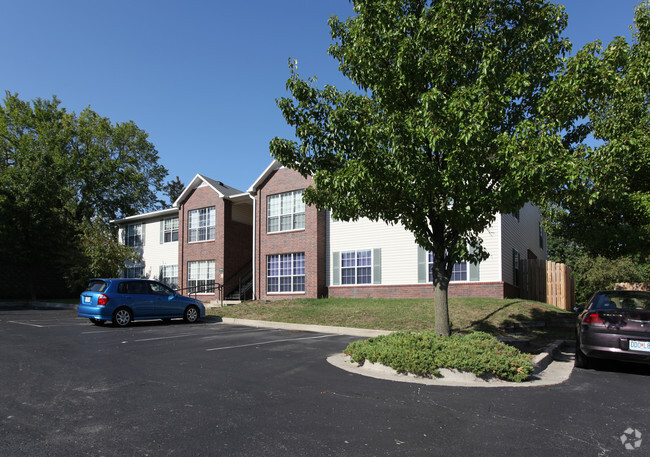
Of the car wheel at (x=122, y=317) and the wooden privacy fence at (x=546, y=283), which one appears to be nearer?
the car wheel at (x=122, y=317)

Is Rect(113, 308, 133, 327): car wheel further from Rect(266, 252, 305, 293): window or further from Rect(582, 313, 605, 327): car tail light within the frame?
Rect(582, 313, 605, 327): car tail light

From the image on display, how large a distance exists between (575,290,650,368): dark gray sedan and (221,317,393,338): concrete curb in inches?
236

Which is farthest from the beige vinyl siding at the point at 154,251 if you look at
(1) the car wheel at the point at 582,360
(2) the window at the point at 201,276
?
(1) the car wheel at the point at 582,360

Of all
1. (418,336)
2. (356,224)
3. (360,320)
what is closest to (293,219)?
(356,224)

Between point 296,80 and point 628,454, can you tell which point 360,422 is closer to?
point 628,454

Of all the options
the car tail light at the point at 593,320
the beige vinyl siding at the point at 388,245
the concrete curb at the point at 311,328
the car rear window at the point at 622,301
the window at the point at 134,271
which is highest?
the beige vinyl siding at the point at 388,245

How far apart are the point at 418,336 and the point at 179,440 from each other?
528 centimetres

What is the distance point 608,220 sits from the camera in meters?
14.5

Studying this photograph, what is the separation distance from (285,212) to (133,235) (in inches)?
553

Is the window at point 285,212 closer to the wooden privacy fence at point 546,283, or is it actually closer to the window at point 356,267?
the window at point 356,267

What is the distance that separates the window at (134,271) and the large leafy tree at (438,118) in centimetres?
2426

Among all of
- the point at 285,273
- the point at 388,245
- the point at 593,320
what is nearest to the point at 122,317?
the point at 285,273

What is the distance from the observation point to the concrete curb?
44.9 feet

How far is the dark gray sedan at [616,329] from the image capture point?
755cm
